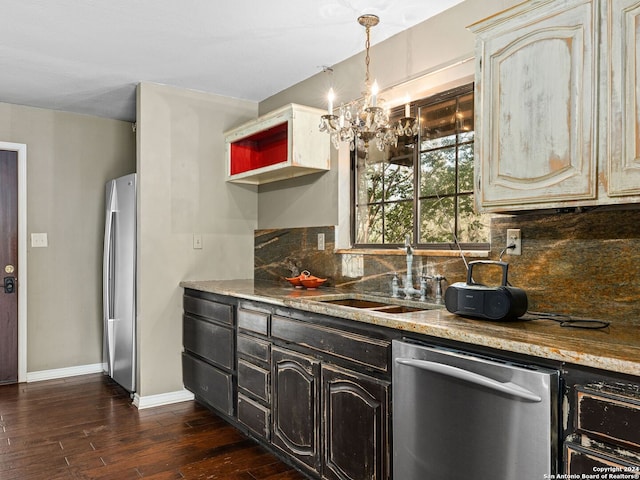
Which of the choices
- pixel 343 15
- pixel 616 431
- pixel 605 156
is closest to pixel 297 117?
pixel 343 15

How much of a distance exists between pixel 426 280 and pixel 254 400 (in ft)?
4.11

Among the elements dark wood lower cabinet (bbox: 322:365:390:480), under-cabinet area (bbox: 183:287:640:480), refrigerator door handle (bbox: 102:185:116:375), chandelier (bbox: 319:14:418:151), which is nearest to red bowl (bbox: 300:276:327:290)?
under-cabinet area (bbox: 183:287:640:480)

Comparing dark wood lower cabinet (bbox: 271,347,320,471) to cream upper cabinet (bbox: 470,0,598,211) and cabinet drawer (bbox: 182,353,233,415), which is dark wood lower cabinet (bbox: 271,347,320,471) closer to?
cabinet drawer (bbox: 182,353,233,415)

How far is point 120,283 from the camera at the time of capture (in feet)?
13.2

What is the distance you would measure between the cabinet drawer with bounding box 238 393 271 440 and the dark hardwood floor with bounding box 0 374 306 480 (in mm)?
128

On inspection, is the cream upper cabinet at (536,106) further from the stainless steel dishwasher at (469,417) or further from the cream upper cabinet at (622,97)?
the stainless steel dishwasher at (469,417)

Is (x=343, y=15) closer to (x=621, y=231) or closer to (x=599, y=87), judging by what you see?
(x=599, y=87)

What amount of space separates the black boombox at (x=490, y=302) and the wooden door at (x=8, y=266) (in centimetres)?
394

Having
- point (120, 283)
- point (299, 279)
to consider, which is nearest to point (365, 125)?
point (299, 279)

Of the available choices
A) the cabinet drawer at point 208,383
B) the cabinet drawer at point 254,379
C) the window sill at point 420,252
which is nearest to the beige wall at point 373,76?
the window sill at point 420,252

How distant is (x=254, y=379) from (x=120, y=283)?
171cm

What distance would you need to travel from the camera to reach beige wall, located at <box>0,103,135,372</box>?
14.5 ft

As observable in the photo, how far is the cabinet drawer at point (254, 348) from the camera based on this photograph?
2.83 m

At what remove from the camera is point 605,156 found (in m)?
1.65
